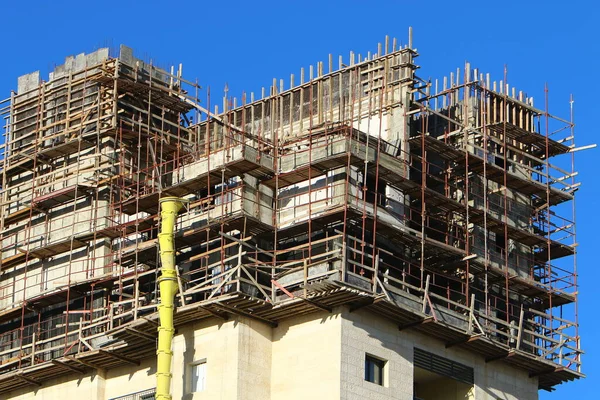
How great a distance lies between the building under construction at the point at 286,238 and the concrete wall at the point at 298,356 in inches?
3.8

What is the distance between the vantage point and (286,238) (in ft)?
279

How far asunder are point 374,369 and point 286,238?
810cm

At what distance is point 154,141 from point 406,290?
17.3 m

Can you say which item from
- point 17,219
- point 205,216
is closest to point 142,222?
point 205,216

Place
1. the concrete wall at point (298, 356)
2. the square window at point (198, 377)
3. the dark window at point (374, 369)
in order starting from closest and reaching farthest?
1. the concrete wall at point (298, 356)
2. the dark window at point (374, 369)
3. the square window at point (198, 377)

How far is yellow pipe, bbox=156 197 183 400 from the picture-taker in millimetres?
80438

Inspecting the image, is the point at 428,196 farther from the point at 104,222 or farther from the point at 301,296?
the point at 104,222

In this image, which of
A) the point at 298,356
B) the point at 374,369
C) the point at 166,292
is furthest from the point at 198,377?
the point at 374,369

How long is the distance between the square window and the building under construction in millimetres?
104

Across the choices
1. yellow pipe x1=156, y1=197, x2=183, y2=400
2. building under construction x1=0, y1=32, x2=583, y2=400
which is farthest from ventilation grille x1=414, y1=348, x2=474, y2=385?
yellow pipe x1=156, y1=197, x2=183, y2=400

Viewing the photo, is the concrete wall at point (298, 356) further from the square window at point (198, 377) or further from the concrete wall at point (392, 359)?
the square window at point (198, 377)

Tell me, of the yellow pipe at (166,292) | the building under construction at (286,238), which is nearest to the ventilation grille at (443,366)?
the building under construction at (286,238)

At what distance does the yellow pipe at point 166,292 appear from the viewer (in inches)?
3167

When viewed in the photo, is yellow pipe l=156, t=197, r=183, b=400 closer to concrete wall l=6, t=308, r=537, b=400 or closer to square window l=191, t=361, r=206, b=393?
concrete wall l=6, t=308, r=537, b=400
